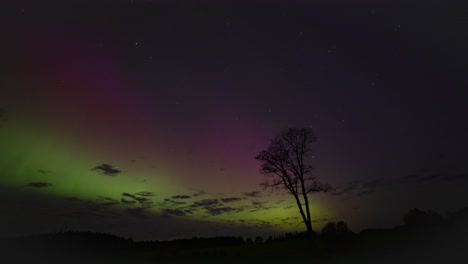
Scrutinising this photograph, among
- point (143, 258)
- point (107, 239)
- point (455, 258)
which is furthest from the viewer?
point (107, 239)

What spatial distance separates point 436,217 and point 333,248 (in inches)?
1097

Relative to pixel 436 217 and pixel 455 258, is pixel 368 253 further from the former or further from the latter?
pixel 436 217

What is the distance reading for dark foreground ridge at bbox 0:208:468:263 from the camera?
107ft

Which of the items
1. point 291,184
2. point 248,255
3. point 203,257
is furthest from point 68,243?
point 291,184

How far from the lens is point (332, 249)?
36781 millimetres

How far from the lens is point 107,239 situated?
65.6 meters

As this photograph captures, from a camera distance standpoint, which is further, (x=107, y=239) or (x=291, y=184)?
(x=107, y=239)

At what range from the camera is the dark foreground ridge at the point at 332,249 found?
3269 cm

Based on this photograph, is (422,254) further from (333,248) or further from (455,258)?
(333,248)

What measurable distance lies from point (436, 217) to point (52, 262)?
65118mm

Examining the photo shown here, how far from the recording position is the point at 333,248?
3703 cm

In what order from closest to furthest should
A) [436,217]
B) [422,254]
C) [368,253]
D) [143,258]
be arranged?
[422,254], [368,253], [143,258], [436,217]

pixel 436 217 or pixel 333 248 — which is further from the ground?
pixel 436 217

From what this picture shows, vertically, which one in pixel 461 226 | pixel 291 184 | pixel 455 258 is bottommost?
pixel 455 258
